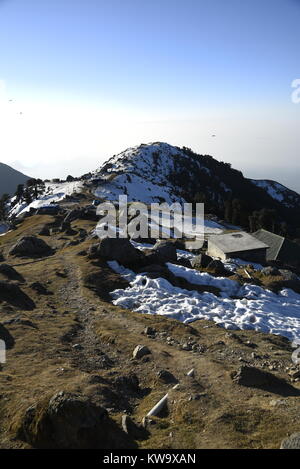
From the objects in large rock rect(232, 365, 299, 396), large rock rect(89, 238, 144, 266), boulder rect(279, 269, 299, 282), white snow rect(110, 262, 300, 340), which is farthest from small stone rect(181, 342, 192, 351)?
boulder rect(279, 269, 299, 282)

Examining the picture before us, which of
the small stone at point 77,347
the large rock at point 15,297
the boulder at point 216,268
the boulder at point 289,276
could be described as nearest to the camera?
the small stone at point 77,347

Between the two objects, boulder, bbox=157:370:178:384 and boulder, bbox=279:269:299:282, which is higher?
boulder, bbox=157:370:178:384

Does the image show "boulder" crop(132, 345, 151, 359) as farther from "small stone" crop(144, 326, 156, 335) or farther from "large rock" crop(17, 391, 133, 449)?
"large rock" crop(17, 391, 133, 449)

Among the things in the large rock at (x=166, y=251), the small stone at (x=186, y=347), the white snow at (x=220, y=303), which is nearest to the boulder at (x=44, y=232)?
the large rock at (x=166, y=251)

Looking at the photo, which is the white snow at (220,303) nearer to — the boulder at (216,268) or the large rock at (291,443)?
the boulder at (216,268)

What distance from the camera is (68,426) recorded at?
37.7 feet

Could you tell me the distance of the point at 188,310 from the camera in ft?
98.1

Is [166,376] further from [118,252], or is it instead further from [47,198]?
[47,198]

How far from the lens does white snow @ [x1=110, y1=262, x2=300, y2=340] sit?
28062mm

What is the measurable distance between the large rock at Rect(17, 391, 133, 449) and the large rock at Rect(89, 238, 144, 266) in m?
28.8

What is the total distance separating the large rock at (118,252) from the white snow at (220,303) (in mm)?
2463

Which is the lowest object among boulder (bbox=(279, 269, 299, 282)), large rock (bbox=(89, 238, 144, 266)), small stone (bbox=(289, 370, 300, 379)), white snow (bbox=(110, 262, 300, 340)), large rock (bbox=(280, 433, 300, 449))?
boulder (bbox=(279, 269, 299, 282))

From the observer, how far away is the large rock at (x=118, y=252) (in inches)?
1622

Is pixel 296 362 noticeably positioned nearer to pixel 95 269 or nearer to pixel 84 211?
pixel 95 269
